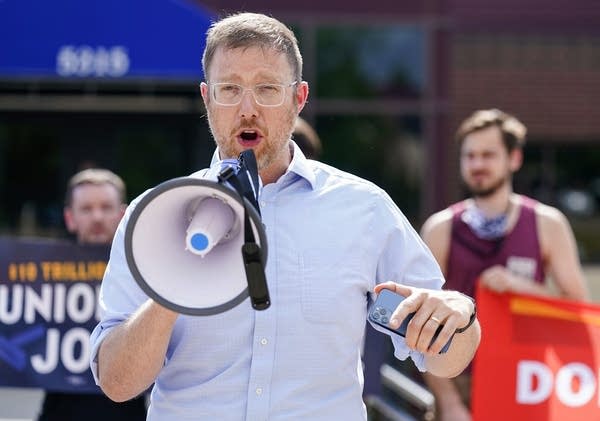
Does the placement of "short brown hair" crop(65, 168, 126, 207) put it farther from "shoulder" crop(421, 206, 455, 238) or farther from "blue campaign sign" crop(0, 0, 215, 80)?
"shoulder" crop(421, 206, 455, 238)

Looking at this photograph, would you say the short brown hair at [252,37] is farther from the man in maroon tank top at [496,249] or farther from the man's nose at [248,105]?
the man in maroon tank top at [496,249]

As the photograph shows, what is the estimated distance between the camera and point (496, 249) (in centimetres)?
500

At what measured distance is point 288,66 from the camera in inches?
95.5

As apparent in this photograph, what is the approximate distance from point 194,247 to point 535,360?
3.13 m

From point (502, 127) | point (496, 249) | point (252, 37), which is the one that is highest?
point (252, 37)

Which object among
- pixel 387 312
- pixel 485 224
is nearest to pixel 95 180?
pixel 485 224

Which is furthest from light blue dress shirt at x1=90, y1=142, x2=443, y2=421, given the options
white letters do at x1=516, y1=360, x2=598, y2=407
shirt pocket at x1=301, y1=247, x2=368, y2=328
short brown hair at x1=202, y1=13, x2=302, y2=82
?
white letters do at x1=516, y1=360, x2=598, y2=407

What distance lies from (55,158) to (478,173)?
Answer: 26.3 feet

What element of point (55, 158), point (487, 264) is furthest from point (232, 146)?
point (55, 158)

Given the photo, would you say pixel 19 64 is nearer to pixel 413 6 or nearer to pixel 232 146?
pixel 232 146

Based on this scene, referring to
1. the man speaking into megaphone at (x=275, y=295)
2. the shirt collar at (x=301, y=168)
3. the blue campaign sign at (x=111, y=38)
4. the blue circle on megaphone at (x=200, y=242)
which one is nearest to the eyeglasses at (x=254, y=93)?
the man speaking into megaphone at (x=275, y=295)

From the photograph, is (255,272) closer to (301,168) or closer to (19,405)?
(301,168)

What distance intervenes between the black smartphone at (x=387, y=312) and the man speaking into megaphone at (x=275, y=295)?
29mm

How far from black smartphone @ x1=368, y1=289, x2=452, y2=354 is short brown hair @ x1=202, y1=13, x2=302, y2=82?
1.90 feet
